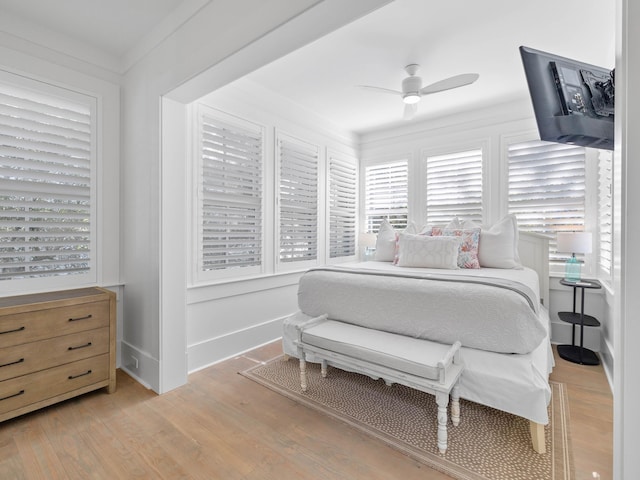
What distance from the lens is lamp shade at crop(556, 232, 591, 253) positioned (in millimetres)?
2850

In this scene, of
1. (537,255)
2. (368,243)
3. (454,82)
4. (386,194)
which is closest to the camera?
(454,82)

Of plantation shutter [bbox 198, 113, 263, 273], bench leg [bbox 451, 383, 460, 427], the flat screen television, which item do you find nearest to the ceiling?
plantation shutter [bbox 198, 113, 263, 273]

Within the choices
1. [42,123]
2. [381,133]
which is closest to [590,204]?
[381,133]

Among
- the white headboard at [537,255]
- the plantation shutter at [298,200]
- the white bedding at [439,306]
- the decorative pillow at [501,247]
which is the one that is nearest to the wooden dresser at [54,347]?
the white bedding at [439,306]

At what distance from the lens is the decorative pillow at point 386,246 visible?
3721mm

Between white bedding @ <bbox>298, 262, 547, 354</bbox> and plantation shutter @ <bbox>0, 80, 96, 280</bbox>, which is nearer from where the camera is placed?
white bedding @ <bbox>298, 262, 547, 354</bbox>

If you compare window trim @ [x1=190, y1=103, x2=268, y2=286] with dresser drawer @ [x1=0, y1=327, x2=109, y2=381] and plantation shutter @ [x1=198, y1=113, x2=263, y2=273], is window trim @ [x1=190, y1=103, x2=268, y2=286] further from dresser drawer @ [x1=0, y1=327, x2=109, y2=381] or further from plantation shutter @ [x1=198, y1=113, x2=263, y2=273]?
dresser drawer @ [x1=0, y1=327, x2=109, y2=381]

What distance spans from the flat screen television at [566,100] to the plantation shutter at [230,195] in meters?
2.38

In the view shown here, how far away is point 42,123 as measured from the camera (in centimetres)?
226

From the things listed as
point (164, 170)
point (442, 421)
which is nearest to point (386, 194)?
point (164, 170)

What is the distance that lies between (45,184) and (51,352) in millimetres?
1177

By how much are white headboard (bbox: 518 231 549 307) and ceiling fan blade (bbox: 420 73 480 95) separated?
186cm

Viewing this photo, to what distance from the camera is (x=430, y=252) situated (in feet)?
10.2

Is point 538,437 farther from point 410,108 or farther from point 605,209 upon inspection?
point 410,108
